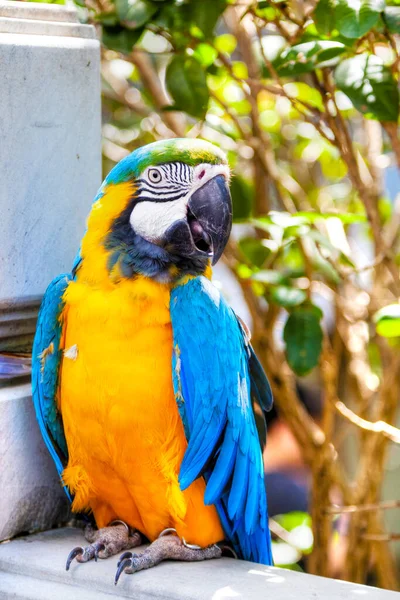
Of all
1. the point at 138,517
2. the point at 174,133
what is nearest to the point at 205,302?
the point at 138,517

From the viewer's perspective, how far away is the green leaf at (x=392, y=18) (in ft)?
5.34

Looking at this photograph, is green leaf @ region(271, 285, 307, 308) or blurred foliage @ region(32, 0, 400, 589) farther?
green leaf @ region(271, 285, 307, 308)

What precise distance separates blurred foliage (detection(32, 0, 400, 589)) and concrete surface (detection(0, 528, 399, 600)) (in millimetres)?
516

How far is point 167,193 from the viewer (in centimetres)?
143

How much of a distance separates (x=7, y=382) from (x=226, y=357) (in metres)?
0.49

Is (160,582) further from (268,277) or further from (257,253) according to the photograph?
(257,253)

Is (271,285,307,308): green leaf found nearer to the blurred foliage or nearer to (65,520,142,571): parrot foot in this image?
the blurred foliage

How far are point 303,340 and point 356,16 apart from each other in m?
0.72

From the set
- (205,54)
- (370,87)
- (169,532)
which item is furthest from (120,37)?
(169,532)

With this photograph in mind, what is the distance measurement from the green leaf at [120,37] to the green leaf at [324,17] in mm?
414

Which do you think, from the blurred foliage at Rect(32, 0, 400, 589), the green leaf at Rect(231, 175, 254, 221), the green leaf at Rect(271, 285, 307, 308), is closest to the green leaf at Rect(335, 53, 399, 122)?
the blurred foliage at Rect(32, 0, 400, 589)

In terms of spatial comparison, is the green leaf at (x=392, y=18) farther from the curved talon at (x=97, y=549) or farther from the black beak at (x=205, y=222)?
the curved talon at (x=97, y=549)

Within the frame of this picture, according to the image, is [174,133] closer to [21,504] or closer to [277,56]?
[277,56]

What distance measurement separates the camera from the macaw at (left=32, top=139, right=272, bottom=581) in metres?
1.44
